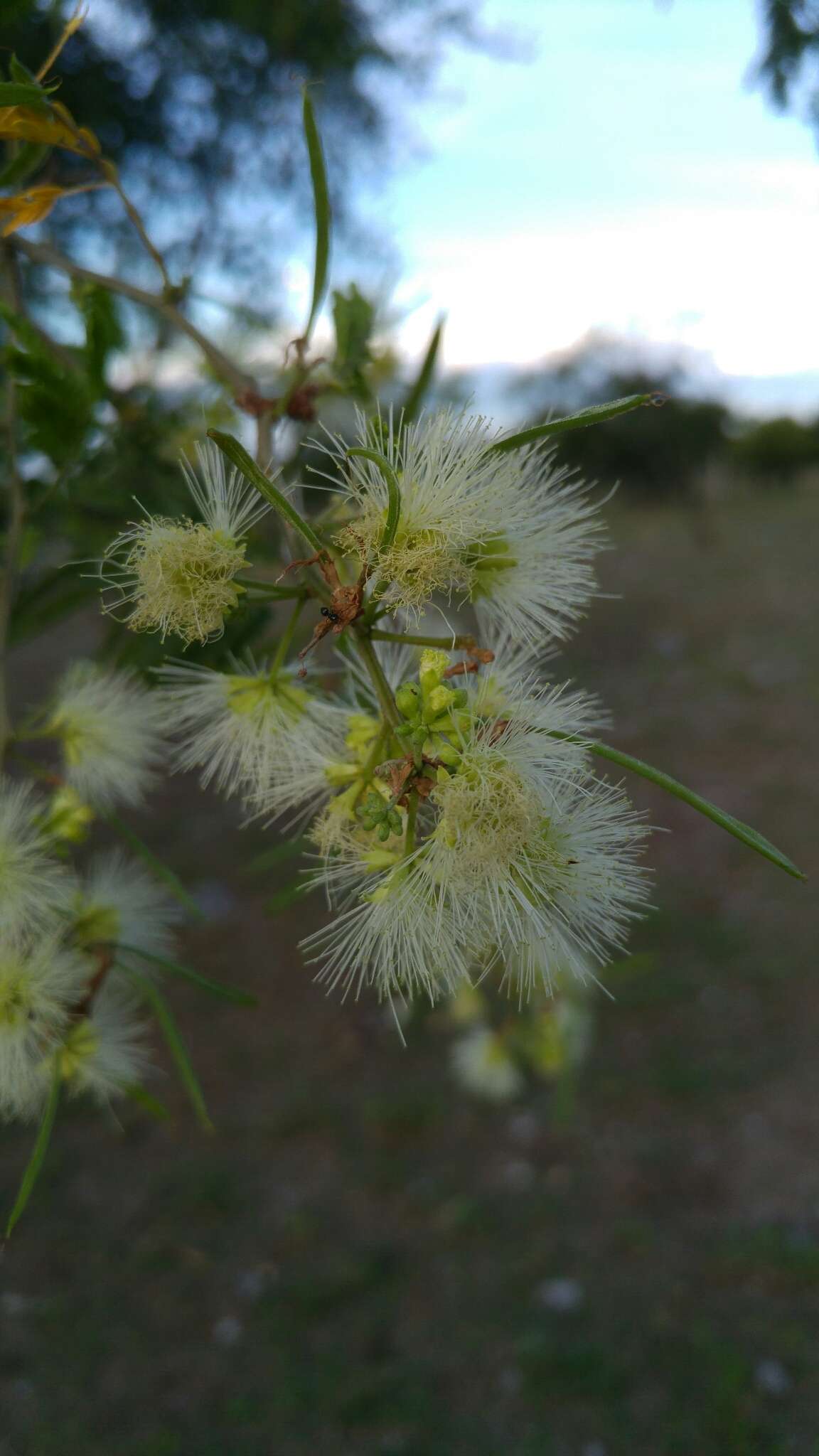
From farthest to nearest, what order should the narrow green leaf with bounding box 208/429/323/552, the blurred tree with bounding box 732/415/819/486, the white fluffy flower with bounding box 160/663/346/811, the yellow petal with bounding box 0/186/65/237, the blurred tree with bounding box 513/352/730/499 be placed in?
the blurred tree with bounding box 732/415/819/486
the blurred tree with bounding box 513/352/730/499
the yellow petal with bounding box 0/186/65/237
the white fluffy flower with bounding box 160/663/346/811
the narrow green leaf with bounding box 208/429/323/552

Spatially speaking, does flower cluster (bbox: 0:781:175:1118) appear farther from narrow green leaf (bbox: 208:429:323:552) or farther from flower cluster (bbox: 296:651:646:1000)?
narrow green leaf (bbox: 208:429:323:552)

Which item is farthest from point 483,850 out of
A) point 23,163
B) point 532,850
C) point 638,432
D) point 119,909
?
point 638,432

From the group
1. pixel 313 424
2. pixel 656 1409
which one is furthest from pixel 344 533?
pixel 656 1409

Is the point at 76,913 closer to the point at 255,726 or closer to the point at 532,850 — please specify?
the point at 255,726

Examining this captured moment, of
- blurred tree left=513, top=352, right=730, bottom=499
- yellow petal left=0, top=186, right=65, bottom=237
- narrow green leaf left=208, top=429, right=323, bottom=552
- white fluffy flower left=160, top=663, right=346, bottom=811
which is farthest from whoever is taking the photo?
blurred tree left=513, top=352, right=730, bottom=499

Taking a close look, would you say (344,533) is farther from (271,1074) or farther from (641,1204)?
(271,1074)

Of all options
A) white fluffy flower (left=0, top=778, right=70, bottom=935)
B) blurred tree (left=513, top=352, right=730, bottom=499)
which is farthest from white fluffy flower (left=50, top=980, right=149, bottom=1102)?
blurred tree (left=513, top=352, right=730, bottom=499)
